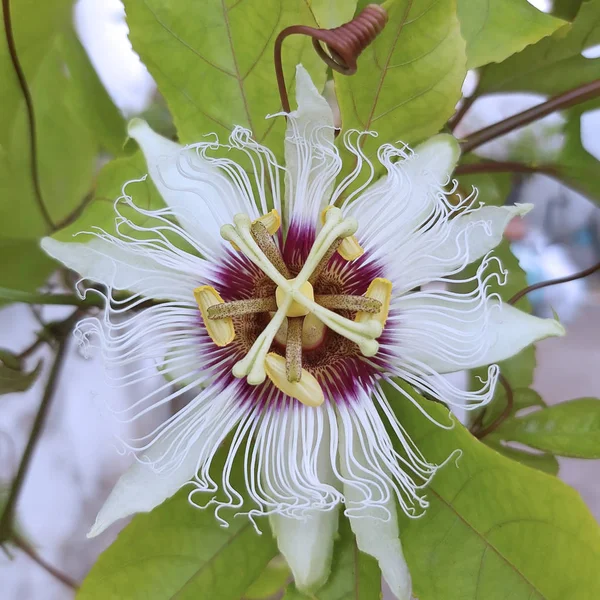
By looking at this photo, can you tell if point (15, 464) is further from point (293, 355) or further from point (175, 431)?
point (293, 355)

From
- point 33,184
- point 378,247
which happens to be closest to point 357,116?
point 378,247

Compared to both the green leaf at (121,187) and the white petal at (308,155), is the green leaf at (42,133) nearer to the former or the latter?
the green leaf at (121,187)

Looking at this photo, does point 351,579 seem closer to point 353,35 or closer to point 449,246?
point 449,246

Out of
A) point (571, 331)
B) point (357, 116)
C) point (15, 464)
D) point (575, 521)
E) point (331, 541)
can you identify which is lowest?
point (15, 464)

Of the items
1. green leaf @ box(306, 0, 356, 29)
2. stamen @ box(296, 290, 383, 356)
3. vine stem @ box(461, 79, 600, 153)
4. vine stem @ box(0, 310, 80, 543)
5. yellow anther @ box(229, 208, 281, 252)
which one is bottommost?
vine stem @ box(0, 310, 80, 543)

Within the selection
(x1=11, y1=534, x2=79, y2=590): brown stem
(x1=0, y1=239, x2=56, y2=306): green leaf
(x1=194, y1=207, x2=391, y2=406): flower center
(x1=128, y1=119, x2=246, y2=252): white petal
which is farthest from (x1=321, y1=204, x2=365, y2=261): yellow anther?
(x1=11, y1=534, x2=79, y2=590): brown stem

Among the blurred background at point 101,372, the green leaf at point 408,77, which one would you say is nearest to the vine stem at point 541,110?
the green leaf at point 408,77

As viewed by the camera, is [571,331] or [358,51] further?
[571,331]

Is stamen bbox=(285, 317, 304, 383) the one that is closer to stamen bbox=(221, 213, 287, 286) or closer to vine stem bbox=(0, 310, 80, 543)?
stamen bbox=(221, 213, 287, 286)
